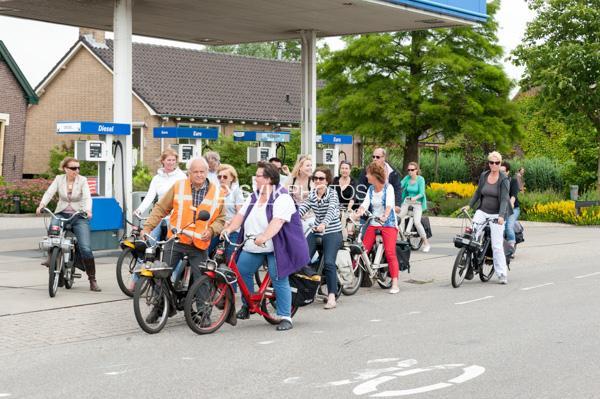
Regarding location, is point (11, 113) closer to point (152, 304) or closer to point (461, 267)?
point (461, 267)

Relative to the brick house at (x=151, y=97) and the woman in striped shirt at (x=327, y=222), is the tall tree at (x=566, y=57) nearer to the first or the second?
the brick house at (x=151, y=97)

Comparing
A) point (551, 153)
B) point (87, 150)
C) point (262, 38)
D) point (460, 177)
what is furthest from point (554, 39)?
point (87, 150)

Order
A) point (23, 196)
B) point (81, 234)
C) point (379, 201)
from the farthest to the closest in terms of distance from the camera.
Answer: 1. point (23, 196)
2. point (379, 201)
3. point (81, 234)

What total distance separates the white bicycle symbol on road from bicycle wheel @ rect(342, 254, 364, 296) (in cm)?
450

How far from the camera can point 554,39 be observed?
3416 cm

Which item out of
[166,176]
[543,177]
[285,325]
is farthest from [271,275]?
[543,177]

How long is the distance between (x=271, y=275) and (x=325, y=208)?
78.4 inches

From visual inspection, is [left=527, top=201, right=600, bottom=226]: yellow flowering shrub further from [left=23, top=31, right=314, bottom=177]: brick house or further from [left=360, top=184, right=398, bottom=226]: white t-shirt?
[left=23, top=31, right=314, bottom=177]: brick house

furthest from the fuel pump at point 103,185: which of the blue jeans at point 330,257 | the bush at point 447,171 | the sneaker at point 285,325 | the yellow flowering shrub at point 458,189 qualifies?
the bush at point 447,171

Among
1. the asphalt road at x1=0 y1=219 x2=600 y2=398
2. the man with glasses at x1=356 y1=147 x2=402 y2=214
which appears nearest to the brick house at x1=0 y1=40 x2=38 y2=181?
the asphalt road at x1=0 y1=219 x2=600 y2=398

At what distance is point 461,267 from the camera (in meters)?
14.0

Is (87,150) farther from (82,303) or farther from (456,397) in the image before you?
(456,397)

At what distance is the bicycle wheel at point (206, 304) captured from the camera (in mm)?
9508

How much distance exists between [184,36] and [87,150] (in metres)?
9.13
